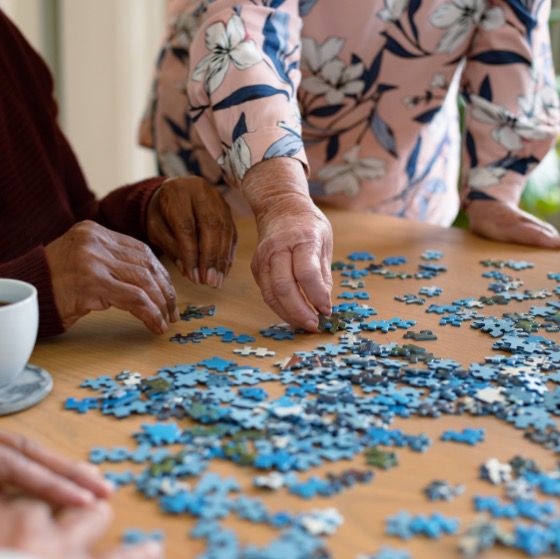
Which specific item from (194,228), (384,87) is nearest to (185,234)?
(194,228)

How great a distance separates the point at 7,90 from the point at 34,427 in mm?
930

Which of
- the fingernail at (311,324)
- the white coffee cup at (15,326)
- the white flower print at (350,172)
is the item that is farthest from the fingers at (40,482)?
the white flower print at (350,172)

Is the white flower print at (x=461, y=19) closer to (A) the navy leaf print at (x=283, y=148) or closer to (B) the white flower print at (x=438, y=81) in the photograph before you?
(B) the white flower print at (x=438, y=81)

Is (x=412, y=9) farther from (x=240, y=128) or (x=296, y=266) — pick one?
(x=296, y=266)

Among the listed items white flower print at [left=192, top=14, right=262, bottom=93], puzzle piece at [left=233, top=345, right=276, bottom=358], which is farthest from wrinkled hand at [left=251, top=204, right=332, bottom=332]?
white flower print at [left=192, top=14, right=262, bottom=93]

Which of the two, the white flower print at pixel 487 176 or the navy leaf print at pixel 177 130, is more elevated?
the navy leaf print at pixel 177 130

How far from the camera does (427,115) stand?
81.9 inches

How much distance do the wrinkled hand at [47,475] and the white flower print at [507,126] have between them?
1.46 meters

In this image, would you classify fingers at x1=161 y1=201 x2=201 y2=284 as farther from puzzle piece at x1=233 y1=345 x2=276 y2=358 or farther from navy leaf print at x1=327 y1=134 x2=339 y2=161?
navy leaf print at x1=327 y1=134 x2=339 y2=161

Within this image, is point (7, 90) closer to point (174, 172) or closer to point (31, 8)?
point (174, 172)

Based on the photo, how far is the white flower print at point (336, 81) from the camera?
1920mm

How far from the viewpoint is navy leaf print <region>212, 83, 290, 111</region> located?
162 centimetres

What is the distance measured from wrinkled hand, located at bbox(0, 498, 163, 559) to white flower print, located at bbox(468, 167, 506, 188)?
1437 mm

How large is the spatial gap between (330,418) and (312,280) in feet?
1.22
